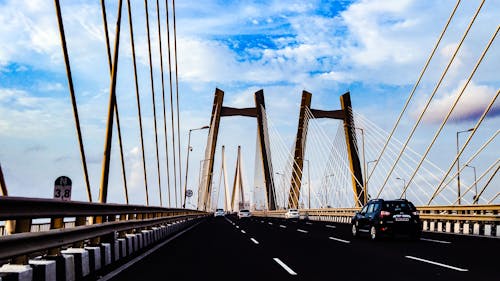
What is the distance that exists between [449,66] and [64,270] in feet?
65.2

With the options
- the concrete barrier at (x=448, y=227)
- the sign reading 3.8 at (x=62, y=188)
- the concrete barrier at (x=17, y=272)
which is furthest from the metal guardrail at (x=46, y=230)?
the concrete barrier at (x=448, y=227)

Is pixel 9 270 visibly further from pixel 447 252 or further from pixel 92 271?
pixel 447 252

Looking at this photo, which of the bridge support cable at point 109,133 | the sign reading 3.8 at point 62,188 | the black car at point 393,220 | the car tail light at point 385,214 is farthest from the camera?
the car tail light at point 385,214

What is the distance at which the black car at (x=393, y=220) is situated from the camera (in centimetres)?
1764

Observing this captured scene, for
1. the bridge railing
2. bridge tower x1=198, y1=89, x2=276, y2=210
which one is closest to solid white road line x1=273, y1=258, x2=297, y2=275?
the bridge railing

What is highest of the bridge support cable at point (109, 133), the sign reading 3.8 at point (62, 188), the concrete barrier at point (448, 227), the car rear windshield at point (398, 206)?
the bridge support cable at point (109, 133)

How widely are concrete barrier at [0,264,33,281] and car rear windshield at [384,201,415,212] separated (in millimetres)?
13653

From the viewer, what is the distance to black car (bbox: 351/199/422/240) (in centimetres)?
1764

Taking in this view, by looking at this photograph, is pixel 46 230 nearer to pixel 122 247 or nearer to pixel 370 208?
pixel 122 247

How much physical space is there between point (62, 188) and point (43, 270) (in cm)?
862

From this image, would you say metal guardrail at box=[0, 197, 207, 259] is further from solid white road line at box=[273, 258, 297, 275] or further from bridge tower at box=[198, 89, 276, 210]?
bridge tower at box=[198, 89, 276, 210]

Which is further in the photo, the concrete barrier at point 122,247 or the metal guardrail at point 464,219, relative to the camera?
the metal guardrail at point 464,219

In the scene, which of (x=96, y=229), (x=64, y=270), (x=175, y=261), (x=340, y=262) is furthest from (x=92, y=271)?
(x=340, y=262)

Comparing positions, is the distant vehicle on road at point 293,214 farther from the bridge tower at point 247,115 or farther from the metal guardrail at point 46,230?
the metal guardrail at point 46,230
